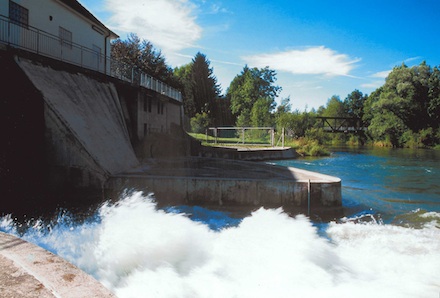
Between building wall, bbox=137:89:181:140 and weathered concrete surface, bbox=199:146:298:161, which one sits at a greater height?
building wall, bbox=137:89:181:140

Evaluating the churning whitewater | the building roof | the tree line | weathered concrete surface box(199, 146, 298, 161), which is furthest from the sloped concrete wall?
the tree line

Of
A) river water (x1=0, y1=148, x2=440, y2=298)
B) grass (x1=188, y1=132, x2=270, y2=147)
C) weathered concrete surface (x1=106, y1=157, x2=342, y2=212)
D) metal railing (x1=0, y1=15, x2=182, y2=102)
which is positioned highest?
metal railing (x1=0, y1=15, x2=182, y2=102)

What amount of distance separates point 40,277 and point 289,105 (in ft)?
181

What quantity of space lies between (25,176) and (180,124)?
17725 millimetres

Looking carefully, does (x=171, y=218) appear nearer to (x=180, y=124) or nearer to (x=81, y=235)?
(x=81, y=235)

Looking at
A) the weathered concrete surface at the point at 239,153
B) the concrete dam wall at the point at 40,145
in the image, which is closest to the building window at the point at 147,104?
the weathered concrete surface at the point at 239,153

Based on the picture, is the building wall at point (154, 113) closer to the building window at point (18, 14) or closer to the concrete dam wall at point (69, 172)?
the building window at point (18, 14)

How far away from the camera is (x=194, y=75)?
68.2 metres

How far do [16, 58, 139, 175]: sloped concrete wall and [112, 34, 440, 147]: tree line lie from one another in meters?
30.6

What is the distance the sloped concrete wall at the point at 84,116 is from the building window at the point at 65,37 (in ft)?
11.7

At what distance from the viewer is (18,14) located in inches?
541

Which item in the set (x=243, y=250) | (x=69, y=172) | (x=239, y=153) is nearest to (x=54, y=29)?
(x=69, y=172)

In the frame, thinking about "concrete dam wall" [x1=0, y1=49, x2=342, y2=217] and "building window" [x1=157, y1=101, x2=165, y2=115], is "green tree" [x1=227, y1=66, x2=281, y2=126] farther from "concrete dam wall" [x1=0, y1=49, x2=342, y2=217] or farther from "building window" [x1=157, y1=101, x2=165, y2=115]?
"concrete dam wall" [x1=0, y1=49, x2=342, y2=217]

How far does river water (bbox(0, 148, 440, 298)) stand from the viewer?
524 cm
